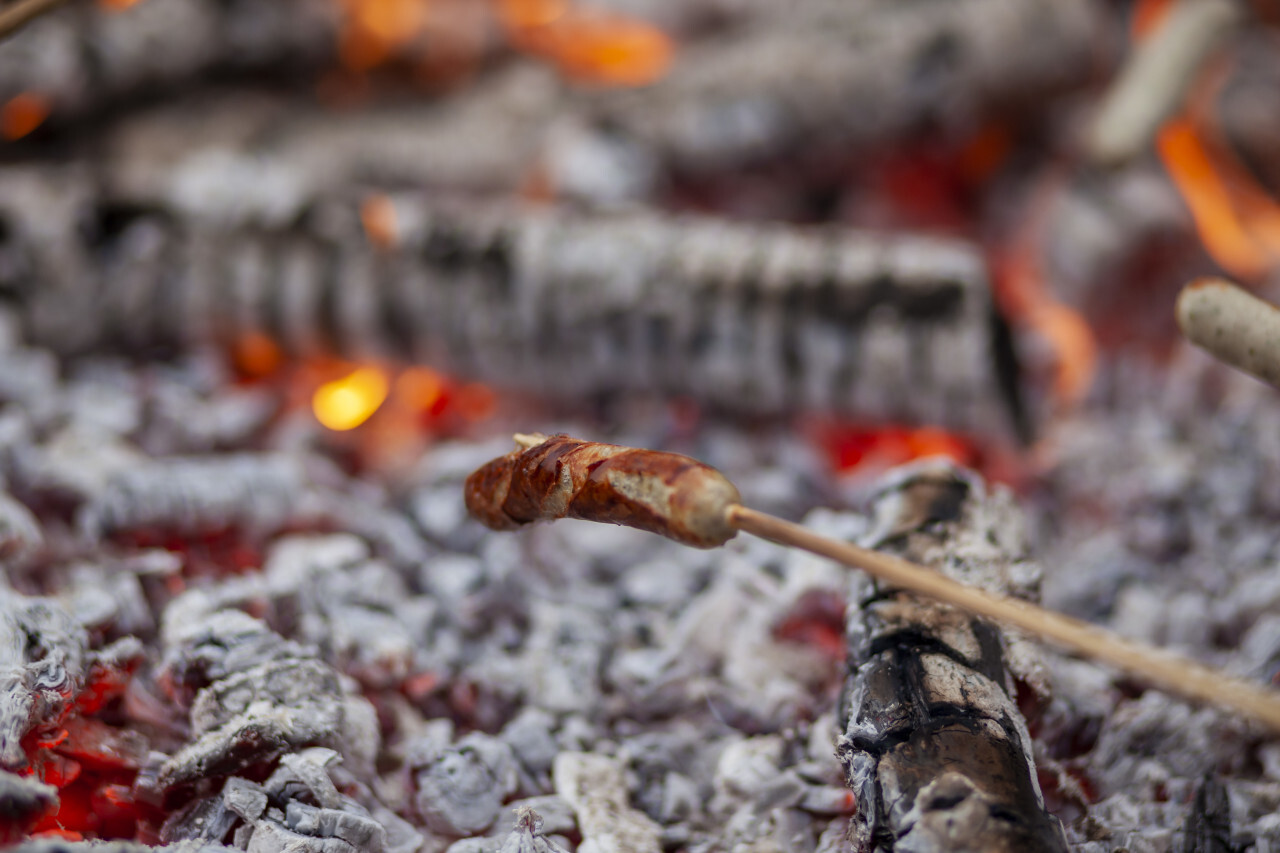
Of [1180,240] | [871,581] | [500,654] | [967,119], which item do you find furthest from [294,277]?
[1180,240]

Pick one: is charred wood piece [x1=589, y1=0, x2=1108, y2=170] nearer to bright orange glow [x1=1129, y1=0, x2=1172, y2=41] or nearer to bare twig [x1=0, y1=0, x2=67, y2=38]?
bright orange glow [x1=1129, y1=0, x2=1172, y2=41]

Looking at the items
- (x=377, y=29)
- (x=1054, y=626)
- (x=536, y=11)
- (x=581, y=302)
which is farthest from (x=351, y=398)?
(x=536, y=11)

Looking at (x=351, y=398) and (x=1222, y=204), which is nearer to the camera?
(x=351, y=398)

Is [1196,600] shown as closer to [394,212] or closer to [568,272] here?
[568,272]

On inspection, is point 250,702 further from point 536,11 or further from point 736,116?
point 536,11

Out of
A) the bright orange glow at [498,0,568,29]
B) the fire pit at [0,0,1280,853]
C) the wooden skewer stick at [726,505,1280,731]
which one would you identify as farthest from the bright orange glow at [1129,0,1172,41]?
the wooden skewer stick at [726,505,1280,731]
